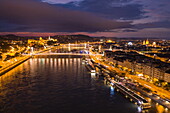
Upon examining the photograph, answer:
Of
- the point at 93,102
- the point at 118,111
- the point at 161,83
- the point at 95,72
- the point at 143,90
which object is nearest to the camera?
the point at 118,111

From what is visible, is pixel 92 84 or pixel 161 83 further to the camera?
pixel 92 84

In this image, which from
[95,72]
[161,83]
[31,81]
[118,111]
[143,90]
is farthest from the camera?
[95,72]

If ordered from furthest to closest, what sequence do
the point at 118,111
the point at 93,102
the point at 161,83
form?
the point at 161,83, the point at 93,102, the point at 118,111

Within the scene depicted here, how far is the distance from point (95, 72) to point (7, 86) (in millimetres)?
5980

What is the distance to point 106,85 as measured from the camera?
10.6 meters

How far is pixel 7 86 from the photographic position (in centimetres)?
1036

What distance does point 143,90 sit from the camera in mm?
8844

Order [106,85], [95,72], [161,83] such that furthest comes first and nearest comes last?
[95,72]
[106,85]
[161,83]

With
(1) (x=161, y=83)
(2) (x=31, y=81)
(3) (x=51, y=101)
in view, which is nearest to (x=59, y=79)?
(2) (x=31, y=81)

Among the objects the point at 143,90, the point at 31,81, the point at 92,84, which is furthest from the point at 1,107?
the point at 143,90

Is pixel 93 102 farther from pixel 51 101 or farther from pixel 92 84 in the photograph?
pixel 92 84

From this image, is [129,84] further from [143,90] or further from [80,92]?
[80,92]

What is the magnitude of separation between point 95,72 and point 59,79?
9.94 ft

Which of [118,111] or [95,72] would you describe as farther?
[95,72]
